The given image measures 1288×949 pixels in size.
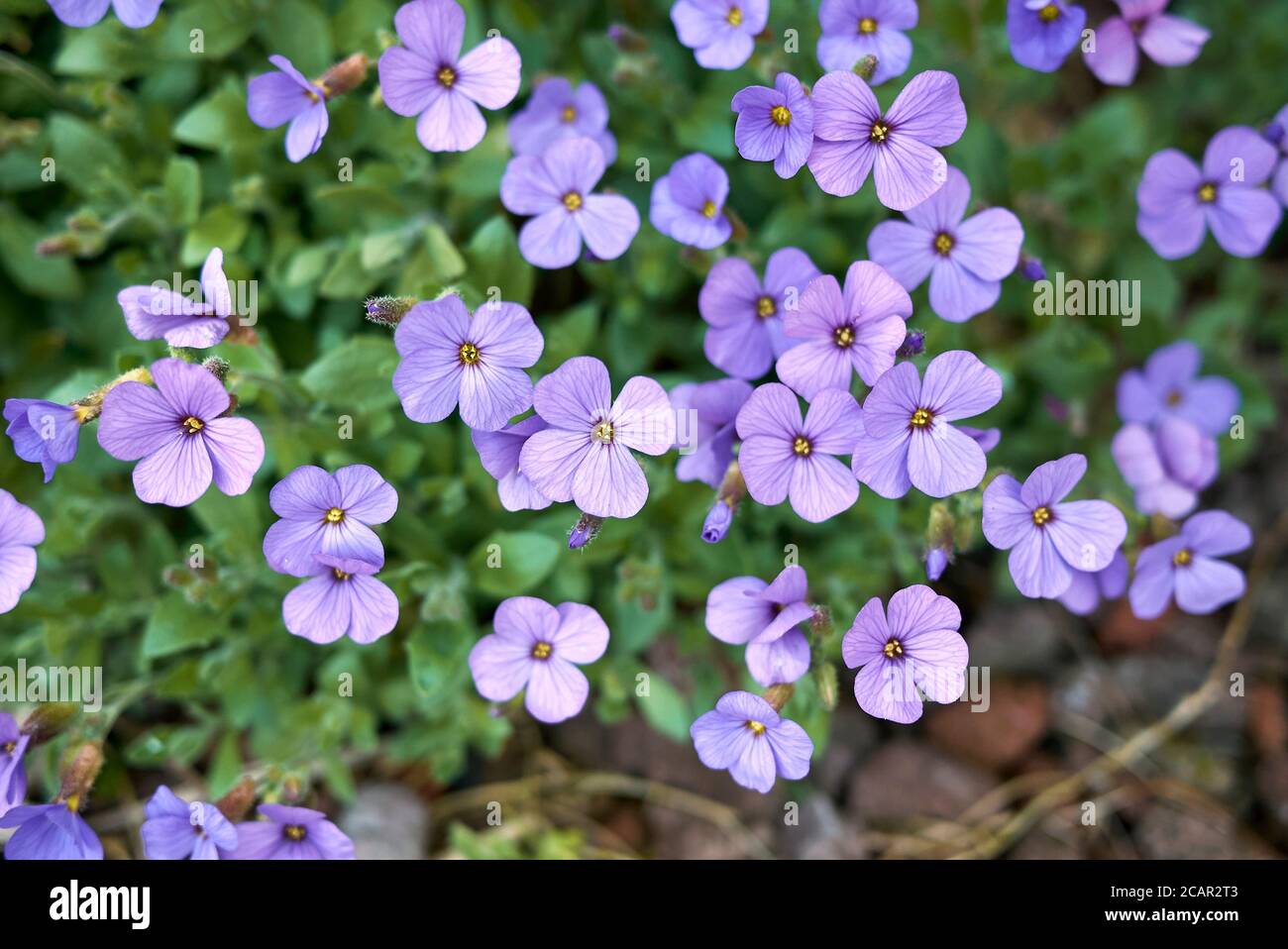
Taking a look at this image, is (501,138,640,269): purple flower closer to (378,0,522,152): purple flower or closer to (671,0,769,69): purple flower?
(378,0,522,152): purple flower

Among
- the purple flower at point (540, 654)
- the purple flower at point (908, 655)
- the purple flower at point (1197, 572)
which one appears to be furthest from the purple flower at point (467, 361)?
the purple flower at point (1197, 572)

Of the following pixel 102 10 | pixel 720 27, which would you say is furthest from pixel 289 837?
pixel 720 27

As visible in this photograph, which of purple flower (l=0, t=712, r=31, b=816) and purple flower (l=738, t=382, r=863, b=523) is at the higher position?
purple flower (l=738, t=382, r=863, b=523)

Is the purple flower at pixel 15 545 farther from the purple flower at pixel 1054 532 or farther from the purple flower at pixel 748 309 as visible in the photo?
the purple flower at pixel 1054 532

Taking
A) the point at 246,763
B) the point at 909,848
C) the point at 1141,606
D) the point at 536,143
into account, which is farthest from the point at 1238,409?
the point at 246,763

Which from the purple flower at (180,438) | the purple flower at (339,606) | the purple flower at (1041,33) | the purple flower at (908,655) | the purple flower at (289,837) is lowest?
the purple flower at (289,837)

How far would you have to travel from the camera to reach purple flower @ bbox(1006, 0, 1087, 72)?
3.07 meters

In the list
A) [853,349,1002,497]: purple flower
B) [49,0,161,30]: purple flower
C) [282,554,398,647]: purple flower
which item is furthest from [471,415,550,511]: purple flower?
[49,0,161,30]: purple flower

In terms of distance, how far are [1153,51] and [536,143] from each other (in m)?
1.92

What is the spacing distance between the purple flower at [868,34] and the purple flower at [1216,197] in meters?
0.98

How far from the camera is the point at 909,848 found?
3.92m

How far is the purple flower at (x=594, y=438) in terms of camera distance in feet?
8.55

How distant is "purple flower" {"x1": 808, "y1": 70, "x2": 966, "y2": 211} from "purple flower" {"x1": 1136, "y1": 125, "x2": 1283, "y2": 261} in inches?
43.1

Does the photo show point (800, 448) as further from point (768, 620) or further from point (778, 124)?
point (778, 124)
